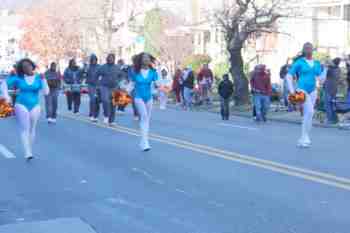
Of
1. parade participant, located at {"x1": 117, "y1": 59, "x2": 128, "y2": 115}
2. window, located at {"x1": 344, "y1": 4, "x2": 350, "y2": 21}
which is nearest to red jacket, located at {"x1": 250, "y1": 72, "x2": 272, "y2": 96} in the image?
parade participant, located at {"x1": 117, "y1": 59, "x2": 128, "y2": 115}

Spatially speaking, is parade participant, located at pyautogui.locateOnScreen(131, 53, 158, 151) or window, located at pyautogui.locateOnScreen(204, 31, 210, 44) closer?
parade participant, located at pyautogui.locateOnScreen(131, 53, 158, 151)

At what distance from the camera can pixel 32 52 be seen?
70.6 metres

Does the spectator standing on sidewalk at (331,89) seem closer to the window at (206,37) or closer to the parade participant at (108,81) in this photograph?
the parade participant at (108,81)

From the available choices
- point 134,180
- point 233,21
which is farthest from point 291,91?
point 233,21

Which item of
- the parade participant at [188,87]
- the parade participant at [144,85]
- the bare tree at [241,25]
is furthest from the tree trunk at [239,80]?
the parade participant at [144,85]

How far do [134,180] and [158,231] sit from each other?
3154 millimetres

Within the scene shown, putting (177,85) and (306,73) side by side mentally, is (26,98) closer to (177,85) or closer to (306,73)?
(306,73)

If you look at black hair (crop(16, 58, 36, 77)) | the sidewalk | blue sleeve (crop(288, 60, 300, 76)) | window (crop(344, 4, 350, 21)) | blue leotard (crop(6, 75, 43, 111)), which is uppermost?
window (crop(344, 4, 350, 21))

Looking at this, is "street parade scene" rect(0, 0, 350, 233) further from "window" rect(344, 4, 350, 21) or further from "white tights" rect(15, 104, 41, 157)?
"window" rect(344, 4, 350, 21)

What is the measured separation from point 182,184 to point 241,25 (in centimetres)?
2089

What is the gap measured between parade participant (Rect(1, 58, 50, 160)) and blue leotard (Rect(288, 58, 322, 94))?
464 centimetres

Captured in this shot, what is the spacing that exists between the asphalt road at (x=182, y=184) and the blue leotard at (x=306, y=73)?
1.12 metres

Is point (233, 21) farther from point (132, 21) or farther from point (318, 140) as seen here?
point (132, 21)

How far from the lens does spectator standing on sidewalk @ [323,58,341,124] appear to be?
70.4 ft
